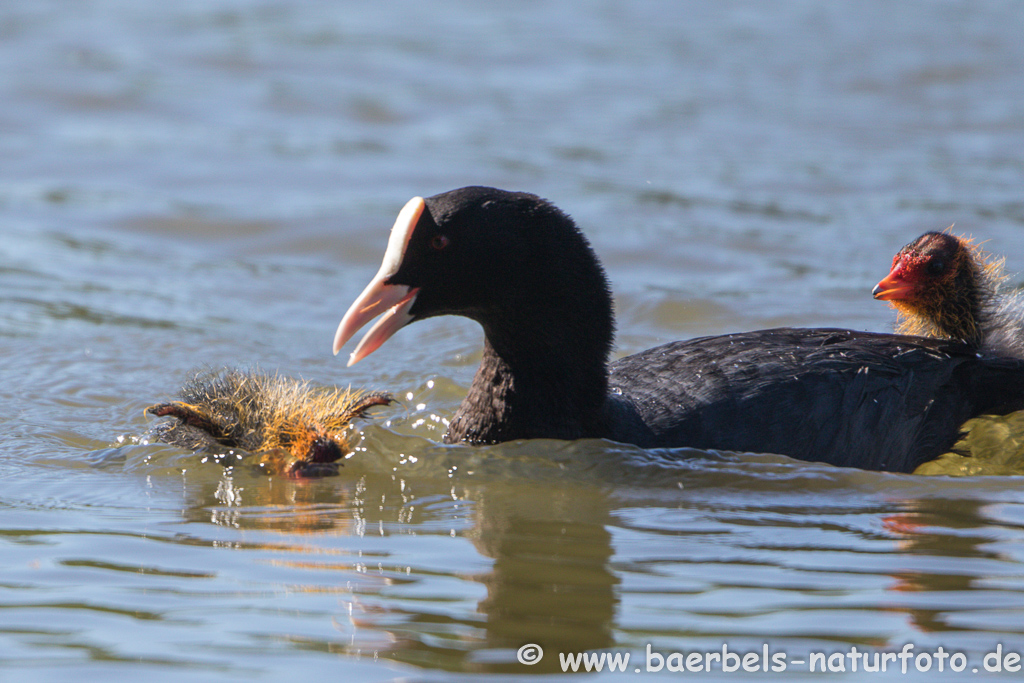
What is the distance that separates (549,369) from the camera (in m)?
4.52

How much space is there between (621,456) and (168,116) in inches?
339

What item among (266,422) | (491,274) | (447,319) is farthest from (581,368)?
(447,319)

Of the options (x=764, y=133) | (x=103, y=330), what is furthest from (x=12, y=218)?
(x=764, y=133)

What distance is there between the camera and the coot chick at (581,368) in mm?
4355

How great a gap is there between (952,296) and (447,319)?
335 centimetres

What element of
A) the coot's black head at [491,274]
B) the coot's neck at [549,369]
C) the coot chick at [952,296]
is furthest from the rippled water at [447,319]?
the coot chick at [952,296]

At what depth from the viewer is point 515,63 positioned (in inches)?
562

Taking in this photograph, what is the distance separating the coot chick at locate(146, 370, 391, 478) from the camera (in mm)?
4527

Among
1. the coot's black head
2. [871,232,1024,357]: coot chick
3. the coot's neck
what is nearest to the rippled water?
the coot's neck

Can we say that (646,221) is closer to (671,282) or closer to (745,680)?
(671,282)

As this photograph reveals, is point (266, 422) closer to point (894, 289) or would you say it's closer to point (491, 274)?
point (491, 274)

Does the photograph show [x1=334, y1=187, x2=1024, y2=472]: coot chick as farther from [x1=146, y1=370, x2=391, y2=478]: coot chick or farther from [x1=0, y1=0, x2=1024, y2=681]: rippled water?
[x1=146, y1=370, x2=391, y2=478]: coot chick

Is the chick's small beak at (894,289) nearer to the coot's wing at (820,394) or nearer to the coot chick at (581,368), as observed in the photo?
the coot's wing at (820,394)

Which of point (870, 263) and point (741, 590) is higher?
point (870, 263)
